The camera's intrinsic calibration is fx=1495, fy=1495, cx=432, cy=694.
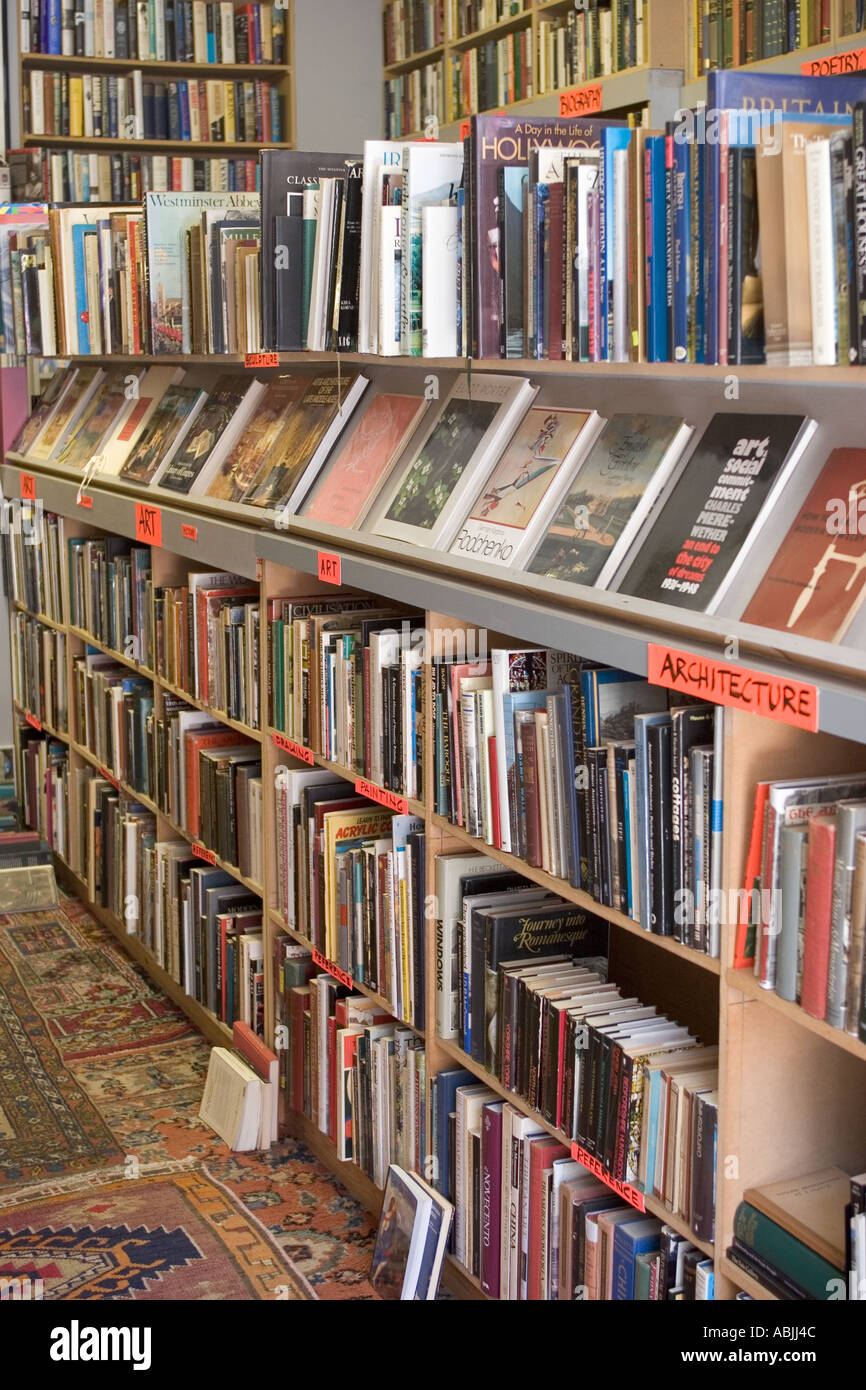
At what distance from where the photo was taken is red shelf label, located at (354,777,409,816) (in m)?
2.74

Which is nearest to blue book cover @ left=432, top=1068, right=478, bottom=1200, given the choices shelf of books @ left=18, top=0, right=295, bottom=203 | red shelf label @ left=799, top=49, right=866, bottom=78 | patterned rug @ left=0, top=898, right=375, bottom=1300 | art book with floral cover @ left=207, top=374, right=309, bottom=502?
patterned rug @ left=0, top=898, right=375, bottom=1300

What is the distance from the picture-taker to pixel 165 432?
416 cm

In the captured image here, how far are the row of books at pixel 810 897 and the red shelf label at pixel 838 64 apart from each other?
262 cm

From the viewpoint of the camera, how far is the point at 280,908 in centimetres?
342

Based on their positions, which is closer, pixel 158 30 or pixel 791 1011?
pixel 791 1011

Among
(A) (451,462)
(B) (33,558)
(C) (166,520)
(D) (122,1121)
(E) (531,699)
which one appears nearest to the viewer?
(E) (531,699)

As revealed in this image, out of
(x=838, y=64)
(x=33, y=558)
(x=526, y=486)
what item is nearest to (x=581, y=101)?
(x=838, y=64)

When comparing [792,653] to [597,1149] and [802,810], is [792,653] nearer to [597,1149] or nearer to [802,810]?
[802,810]

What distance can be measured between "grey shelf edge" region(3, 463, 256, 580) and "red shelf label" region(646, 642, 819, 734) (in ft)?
4.86

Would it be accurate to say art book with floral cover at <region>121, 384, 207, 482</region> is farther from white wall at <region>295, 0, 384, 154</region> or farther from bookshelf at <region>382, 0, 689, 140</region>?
white wall at <region>295, 0, 384, 154</region>

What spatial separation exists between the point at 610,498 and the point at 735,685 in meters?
0.55

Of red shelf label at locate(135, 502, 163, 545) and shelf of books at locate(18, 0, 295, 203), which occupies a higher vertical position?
shelf of books at locate(18, 0, 295, 203)

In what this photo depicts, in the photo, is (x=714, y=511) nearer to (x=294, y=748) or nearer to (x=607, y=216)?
(x=607, y=216)
